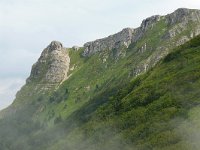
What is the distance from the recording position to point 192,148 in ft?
651
